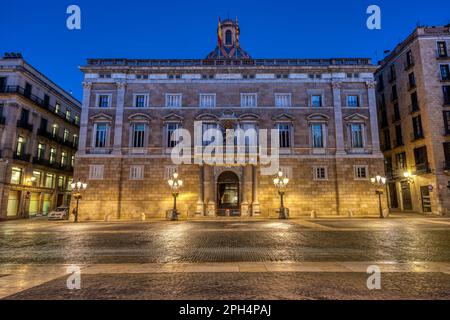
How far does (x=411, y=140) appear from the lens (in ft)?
103

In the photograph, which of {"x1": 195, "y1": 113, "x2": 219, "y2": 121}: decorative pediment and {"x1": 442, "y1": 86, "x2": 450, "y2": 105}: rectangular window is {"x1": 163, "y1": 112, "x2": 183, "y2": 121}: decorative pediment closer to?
{"x1": 195, "y1": 113, "x2": 219, "y2": 121}: decorative pediment

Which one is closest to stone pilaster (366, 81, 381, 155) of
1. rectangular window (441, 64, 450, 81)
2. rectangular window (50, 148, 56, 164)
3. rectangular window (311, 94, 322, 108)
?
rectangular window (311, 94, 322, 108)

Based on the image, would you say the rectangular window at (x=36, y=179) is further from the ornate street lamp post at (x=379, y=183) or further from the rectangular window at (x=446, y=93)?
the rectangular window at (x=446, y=93)

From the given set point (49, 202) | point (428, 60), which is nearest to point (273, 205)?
point (428, 60)

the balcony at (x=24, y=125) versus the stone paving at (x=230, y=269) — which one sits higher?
the balcony at (x=24, y=125)

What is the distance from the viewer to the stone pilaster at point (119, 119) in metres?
28.6

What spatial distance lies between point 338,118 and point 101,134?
85.3 ft

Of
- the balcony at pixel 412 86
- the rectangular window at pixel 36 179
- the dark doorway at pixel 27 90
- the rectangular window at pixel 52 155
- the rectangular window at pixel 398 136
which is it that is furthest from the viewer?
the rectangular window at pixel 52 155

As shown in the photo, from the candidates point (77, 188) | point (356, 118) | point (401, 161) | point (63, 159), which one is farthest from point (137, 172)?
point (401, 161)

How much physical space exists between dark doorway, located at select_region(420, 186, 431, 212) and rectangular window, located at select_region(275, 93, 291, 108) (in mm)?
18069

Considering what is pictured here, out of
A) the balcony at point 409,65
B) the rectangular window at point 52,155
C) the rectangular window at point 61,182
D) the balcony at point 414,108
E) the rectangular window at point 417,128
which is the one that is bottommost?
the rectangular window at point 61,182

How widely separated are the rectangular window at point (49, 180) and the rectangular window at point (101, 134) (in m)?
12.7

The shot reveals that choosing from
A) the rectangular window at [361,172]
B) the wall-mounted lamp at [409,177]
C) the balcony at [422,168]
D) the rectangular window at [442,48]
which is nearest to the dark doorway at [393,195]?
the wall-mounted lamp at [409,177]
